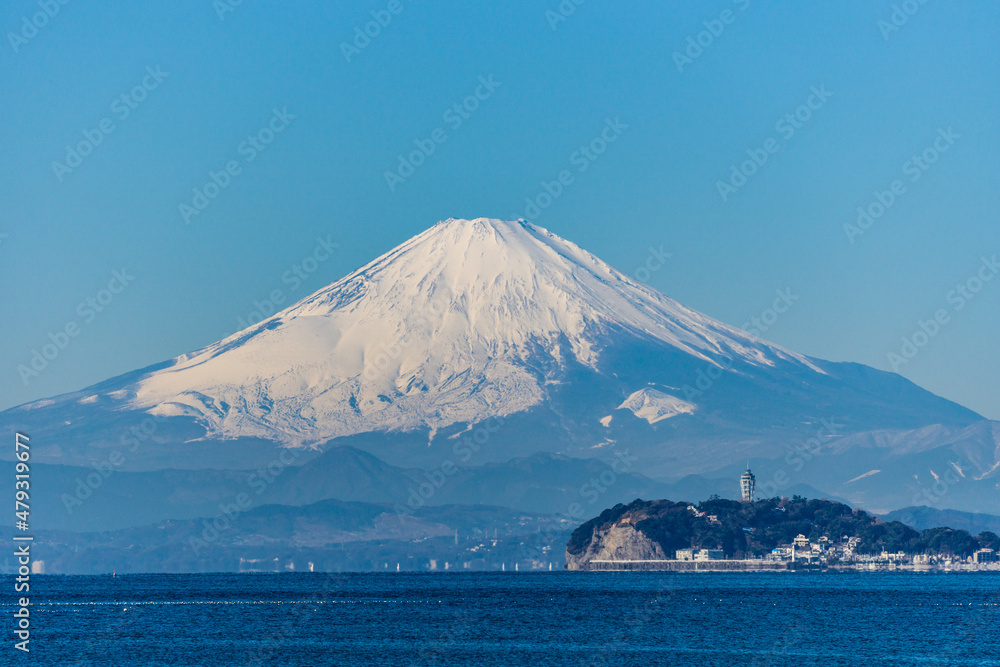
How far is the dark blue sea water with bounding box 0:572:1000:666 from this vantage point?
90.1 metres

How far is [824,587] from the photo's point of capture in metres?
178

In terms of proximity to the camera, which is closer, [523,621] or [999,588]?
[523,621]

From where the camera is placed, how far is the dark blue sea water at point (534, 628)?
3548 inches

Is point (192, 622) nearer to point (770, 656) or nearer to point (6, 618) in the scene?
point (6, 618)

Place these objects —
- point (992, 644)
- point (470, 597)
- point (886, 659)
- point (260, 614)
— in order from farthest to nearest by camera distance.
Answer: point (470, 597)
point (260, 614)
point (992, 644)
point (886, 659)

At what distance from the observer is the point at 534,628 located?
112 metres

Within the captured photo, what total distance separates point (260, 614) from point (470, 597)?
3769 cm

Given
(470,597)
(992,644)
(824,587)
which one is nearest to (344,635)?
(992,644)

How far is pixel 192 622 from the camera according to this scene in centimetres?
12119

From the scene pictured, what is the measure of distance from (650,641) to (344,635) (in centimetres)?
2293

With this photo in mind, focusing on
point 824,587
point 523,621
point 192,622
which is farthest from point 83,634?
point 824,587

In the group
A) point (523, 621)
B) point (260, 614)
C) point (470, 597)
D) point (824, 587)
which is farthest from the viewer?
point (824, 587)

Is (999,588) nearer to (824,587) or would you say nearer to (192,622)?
(824,587)

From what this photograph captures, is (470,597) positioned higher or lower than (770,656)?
higher
